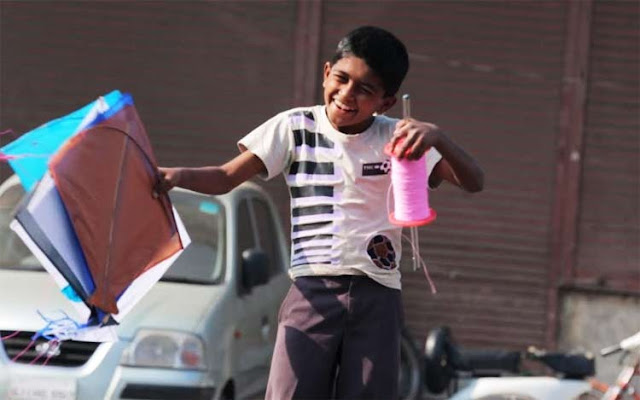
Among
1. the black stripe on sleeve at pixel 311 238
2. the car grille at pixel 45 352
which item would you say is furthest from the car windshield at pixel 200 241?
the black stripe on sleeve at pixel 311 238

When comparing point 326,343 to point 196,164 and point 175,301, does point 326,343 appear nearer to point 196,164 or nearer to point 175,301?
point 175,301

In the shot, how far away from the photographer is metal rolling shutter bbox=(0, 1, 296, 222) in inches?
489

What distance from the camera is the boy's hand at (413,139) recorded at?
4.34 m

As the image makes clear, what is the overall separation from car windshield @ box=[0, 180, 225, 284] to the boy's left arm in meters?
3.73

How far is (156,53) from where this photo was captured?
41.1 feet

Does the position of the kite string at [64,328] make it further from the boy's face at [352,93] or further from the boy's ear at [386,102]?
the boy's ear at [386,102]

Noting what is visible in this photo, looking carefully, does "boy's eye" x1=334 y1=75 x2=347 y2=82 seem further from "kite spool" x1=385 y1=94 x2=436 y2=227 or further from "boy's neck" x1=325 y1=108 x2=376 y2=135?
"kite spool" x1=385 y1=94 x2=436 y2=227

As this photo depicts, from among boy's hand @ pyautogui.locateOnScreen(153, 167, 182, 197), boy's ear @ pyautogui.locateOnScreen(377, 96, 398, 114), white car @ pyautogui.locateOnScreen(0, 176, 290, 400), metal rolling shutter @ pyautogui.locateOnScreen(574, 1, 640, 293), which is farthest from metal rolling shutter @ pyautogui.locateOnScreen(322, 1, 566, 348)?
boy's hand @ pyautogui.locateOnScreen(153, 167, 182, 197)

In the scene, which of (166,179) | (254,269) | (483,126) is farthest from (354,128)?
(483,126)

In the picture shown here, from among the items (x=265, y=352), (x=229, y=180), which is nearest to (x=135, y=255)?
(x=229, y=180)

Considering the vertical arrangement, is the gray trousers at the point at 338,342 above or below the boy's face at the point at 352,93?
below

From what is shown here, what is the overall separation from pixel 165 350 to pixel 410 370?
14.4ft

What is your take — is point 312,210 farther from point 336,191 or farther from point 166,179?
point 166,179

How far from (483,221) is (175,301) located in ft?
17.0
